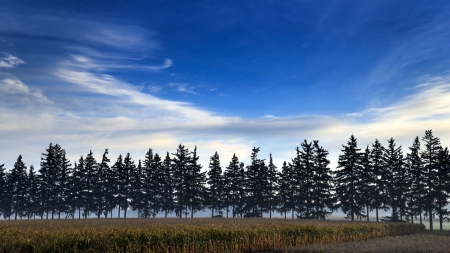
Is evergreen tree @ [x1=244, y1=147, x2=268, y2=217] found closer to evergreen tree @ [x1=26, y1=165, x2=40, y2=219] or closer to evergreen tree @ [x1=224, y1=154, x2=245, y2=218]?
evergreen tree @ [x1=224, y1=154, x2=245, y2=218]

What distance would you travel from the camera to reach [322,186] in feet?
204

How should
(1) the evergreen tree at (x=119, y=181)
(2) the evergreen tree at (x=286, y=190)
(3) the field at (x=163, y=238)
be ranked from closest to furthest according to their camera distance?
(3) the field at (x=163, y=238)
(2) the evergreen tree at (x=286, y=190)
(1) the evergreen tree at (x=119, y=181)

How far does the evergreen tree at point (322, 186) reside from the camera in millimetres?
61500

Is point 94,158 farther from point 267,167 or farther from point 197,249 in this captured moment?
point 197,249

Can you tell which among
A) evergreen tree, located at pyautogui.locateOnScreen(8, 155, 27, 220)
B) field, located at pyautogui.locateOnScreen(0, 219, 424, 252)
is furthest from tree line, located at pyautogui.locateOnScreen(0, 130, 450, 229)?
field, located at pyautogui.locateOnScreen(0, 219, 424, 252)

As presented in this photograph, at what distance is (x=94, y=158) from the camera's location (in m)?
75.8

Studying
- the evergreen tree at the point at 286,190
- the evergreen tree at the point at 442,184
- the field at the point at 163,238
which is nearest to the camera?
the field at the point at 163,238

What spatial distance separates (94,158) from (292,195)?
4646 cm

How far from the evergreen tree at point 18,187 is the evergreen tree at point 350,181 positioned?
71.0 metres

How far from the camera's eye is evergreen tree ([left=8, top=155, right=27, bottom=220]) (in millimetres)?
76000

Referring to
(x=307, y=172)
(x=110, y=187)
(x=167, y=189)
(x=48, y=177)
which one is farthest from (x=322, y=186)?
(x=48, y=177)

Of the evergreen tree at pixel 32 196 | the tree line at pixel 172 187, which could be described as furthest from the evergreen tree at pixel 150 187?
the evergreen tree at pixel 32 196

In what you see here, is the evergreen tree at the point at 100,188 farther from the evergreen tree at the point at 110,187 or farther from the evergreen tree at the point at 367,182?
the evergreen tree at the point at 367,182

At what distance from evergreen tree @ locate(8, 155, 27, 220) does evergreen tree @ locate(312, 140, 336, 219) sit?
66.8 m
